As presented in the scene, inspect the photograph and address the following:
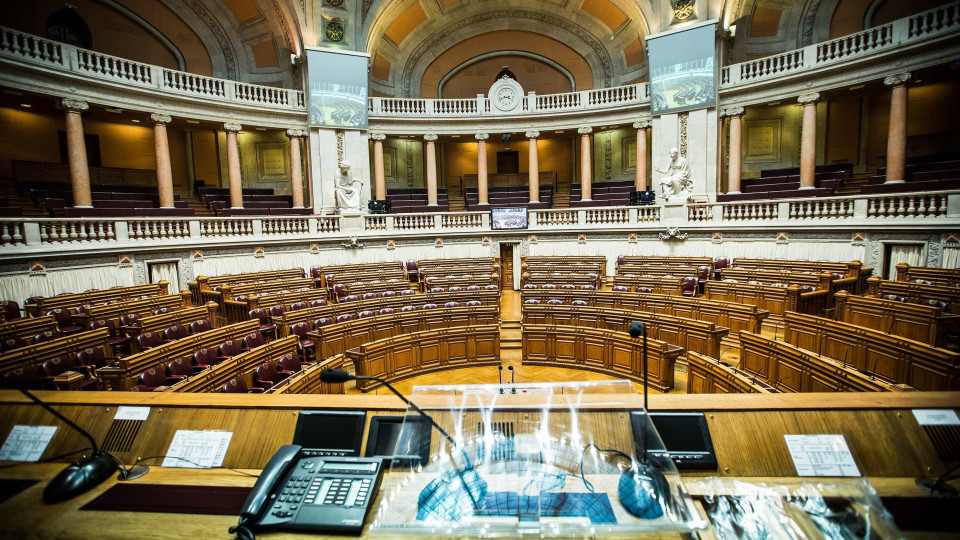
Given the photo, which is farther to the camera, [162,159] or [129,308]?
[162,159]

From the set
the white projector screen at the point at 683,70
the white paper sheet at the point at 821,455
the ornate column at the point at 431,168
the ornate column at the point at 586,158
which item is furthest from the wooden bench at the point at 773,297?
the ornate column at the point at 431,168

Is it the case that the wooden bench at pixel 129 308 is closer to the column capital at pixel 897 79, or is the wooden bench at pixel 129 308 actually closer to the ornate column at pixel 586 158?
the ornate column at pixel 586 158

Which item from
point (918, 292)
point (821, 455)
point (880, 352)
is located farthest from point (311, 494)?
point (918, 292)

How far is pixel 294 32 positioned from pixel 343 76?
2956mm

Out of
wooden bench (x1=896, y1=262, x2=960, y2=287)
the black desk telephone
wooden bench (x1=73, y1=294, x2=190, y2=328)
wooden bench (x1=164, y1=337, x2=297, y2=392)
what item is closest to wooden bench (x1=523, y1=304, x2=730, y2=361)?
wooden bench (x1=164, y1=337, x2=297, y2=392)

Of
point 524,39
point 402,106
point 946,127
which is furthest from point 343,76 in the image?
point 946,127

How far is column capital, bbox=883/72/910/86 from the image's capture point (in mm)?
12102

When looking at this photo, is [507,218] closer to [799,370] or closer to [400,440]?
[799,370]

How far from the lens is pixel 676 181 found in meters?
14.3

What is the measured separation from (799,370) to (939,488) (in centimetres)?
377

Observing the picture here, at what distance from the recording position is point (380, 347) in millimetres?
7250

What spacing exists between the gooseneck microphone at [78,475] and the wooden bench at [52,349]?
15.6 ft

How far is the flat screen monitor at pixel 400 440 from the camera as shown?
1849 millimetres

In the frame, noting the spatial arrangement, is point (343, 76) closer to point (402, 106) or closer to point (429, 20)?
point (402, 106)
